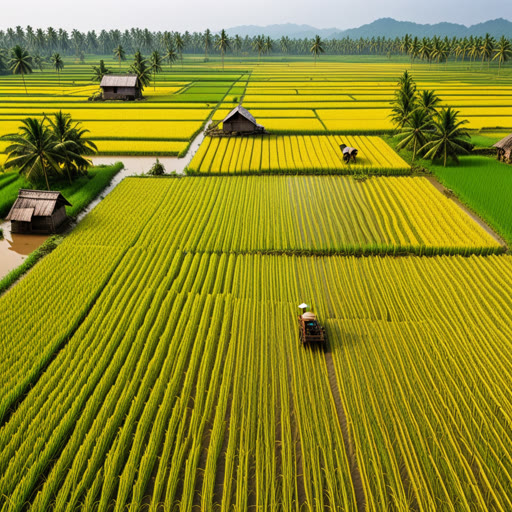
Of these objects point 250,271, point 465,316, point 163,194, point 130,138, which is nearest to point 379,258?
point 465,316

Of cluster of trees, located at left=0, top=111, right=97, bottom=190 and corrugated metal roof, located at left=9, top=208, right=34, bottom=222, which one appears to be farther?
cluster of trees, located at left=0, top=111, right=97, bottom=190

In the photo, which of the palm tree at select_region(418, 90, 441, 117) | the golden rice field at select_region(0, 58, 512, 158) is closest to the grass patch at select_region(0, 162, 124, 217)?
the golden rice field at select_region(0, 58, 512, 158)

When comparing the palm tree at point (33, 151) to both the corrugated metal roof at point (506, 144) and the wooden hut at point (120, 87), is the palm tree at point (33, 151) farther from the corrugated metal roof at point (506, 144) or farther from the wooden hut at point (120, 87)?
the wooden hut at point (120, 87)

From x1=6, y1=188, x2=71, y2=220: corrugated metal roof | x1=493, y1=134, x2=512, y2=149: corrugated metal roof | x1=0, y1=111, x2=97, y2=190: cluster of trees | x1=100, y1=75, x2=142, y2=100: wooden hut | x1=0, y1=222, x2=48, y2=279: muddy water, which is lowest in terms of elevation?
x1=0, y1=222, x2=48, y2=279: muddy water

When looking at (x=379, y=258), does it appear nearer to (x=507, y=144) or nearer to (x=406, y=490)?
(x=406, y=490)

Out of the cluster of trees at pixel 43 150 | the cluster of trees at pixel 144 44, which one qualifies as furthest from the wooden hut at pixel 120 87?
the cluster of trees at pixel 144 44

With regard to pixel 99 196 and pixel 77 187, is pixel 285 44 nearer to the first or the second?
pixel 77 187

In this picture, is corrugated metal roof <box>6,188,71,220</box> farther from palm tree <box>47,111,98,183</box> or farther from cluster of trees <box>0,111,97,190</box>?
palm tree <box>47,111,98,183</box>
